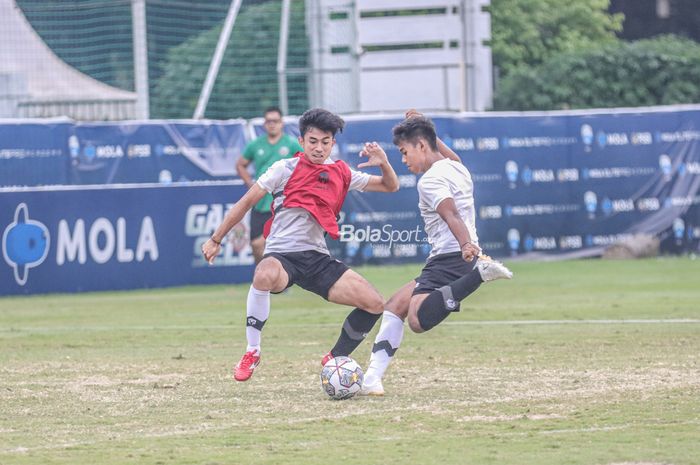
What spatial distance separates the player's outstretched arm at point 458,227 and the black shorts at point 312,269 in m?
0.92

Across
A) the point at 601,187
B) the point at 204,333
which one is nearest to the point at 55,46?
the point at 601,187

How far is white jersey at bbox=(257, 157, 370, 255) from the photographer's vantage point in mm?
9969

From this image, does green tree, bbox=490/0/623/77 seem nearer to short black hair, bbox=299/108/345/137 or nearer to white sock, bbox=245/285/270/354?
short black hair, bbox=299/108/345/137

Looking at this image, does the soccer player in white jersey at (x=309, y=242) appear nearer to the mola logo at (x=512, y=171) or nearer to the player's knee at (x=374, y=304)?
the player's knee at (x=374, y=304)

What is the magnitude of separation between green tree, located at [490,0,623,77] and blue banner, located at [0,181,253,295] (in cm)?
1567

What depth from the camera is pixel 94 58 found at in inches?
1093

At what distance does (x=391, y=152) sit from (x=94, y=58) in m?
8.29

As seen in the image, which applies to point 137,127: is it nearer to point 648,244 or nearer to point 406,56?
point 406,56

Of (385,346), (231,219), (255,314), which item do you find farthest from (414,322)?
(231,219)

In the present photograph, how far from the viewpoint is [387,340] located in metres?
9.79

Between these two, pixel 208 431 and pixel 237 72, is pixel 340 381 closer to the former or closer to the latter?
pixel 208 431

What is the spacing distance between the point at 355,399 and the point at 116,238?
10.3 metres

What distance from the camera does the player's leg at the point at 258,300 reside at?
982 centimetres

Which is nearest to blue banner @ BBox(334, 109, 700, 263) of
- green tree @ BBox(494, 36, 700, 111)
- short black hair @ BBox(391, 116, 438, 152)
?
green tree @ BBox(494, 36, 700, 111)
